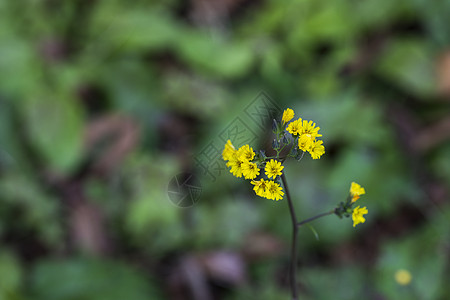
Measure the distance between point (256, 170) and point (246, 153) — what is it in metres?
0.06

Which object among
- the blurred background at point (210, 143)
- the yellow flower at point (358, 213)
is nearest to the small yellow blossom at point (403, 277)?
the blurred background at point (210, 143)

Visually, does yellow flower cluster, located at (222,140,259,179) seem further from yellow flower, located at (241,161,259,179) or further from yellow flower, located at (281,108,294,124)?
yellow flower, located at (281,108,294,124)

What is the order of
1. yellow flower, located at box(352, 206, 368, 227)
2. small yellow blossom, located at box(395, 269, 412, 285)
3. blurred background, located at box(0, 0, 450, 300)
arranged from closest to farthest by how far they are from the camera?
yellow flower, located at box(352, 206, 368, 227) → small yellow blossom, located at box(395, 269, 412, 285) → blurred background, located at box(0, 0, 450, 300)

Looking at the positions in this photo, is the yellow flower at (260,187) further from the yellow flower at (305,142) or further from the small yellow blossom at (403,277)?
the small yellow blossom at (403,277)

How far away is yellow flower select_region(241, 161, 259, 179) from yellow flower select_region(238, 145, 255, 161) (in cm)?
2

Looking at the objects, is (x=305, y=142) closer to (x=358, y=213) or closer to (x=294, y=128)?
(x=294, y=128)

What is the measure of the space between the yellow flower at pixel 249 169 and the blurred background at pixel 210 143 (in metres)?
1.35

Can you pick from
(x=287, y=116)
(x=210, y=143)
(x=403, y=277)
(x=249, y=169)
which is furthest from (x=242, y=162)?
(x=403, y=277)

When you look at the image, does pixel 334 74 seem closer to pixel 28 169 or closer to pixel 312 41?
pixel 312 41

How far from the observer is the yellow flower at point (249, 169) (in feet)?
3.87

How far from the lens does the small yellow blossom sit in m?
2.53

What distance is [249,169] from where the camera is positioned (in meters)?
1.20

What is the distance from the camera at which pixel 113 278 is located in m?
2.89

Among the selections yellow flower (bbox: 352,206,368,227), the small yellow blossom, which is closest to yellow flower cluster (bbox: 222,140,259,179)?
Answer: yellow flower (bbox: 352,206,368,227)
